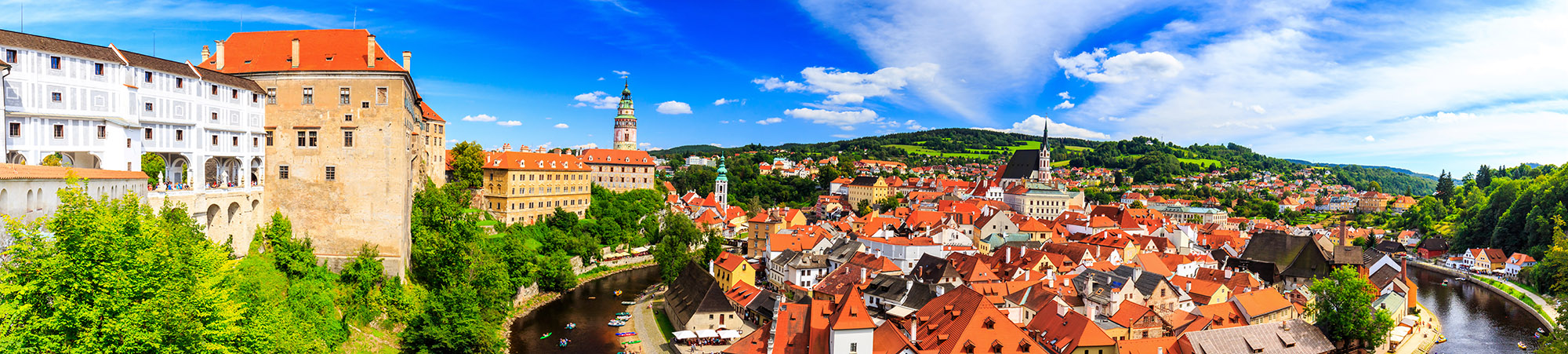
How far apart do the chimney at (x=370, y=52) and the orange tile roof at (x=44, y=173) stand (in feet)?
24.9

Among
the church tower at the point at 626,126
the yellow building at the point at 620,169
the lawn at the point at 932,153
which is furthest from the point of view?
the lawn at the point at 932,153

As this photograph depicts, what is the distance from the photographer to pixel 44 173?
13.0 meters

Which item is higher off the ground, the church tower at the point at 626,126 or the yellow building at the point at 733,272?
the church tower at the point at 626,126

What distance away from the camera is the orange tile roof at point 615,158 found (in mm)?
52000

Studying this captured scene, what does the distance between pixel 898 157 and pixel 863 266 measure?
343 ft

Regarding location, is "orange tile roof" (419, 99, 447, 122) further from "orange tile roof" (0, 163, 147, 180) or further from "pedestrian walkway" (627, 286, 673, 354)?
"orange tile roof" (0, 163, 147, 180)

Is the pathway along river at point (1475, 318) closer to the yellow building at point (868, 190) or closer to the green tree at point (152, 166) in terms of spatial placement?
the green tree at point (152, 166)

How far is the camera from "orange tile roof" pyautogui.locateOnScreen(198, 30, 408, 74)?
22.6m

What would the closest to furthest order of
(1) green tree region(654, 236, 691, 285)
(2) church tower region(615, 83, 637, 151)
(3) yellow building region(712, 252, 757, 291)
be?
(3) yellow building region(712, 252, 757, 291), (1) green tree region(654, 236, 691, 285), (2) church tower region(615, 83, 637, 151)

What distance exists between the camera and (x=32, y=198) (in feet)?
40.9

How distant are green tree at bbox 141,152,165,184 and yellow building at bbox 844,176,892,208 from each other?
6916 cm

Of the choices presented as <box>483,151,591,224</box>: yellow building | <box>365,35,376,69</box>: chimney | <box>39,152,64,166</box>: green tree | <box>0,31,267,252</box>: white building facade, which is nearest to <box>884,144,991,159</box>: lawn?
<box>483,151,591,224</box>: yellow building

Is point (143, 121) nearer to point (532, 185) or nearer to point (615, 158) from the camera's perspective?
point (532, 185)

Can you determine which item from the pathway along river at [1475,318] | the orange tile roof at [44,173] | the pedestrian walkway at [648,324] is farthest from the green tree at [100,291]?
the pathway along river at [1475,318]
